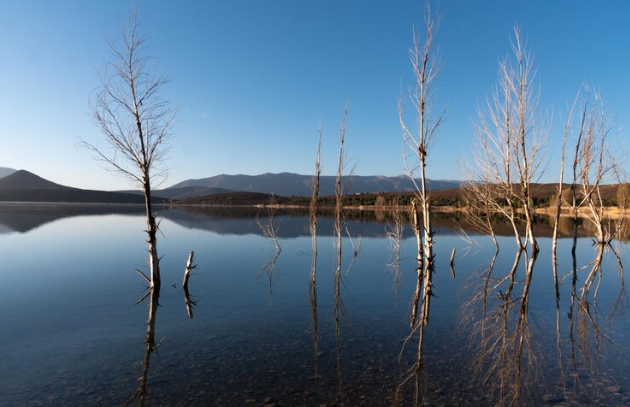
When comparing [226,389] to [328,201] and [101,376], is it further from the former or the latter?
[328,201]

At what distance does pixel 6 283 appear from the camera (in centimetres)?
1775

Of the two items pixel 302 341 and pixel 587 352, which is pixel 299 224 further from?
pixel 587 352

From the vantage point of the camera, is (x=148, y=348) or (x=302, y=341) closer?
(x=148, y=348)

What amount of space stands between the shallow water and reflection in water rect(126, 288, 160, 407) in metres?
0.08

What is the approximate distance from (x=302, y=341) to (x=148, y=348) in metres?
4.03

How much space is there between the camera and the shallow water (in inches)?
292

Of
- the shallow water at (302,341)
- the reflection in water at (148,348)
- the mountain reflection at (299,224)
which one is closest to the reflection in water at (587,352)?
the shallow water at (302,341)

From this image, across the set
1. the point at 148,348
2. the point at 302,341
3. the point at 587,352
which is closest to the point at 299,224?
the point at 302,341

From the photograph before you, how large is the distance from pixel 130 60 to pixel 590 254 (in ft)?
113

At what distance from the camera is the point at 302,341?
1043cm

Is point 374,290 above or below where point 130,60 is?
below

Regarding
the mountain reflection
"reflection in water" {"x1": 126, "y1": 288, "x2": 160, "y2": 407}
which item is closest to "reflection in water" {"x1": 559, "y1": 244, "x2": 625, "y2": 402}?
"reflection in water" {"x1": 126, "y1": 288, "x2": 160, "y2": 407}

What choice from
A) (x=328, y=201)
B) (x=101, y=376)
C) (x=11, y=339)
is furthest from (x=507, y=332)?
(x=328, y=201)

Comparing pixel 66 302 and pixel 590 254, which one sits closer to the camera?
pixel 66 302
